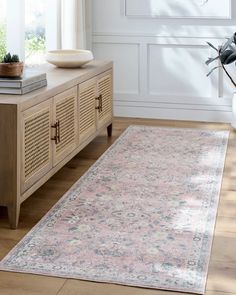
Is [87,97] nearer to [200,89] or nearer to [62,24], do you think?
[62,24]

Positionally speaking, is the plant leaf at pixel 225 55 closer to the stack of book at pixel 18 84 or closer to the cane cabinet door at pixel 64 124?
the cane cabinet door at pixel 64 124

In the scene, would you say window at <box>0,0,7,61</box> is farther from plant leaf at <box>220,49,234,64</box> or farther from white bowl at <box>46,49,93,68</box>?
plant leaf at <box>220,49,234,64</box>

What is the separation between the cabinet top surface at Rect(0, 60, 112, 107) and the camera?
279 cm

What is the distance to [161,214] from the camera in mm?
2891

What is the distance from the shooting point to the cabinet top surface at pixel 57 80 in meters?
2.79

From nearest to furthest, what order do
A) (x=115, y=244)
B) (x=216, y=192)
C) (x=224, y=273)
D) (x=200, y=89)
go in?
(x=224, y=273), (x=115, y=244), (x=216, y=192), (x=200, y=89)

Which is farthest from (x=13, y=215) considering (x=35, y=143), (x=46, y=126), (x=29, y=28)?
(x=29, y=28)

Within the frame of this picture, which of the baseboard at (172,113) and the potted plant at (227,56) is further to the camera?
the baseboard at (172,113)

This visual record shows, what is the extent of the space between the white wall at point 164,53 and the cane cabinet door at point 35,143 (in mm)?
2199

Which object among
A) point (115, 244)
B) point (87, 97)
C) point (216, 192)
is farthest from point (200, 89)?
point (115, 244)

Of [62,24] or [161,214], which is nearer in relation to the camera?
[161,214]

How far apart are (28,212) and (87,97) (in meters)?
1.11

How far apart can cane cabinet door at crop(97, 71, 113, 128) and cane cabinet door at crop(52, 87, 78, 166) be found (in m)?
0.58

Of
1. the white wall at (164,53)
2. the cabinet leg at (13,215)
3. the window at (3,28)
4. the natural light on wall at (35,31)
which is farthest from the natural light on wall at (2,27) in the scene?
the cabinet leg at (13,215)
